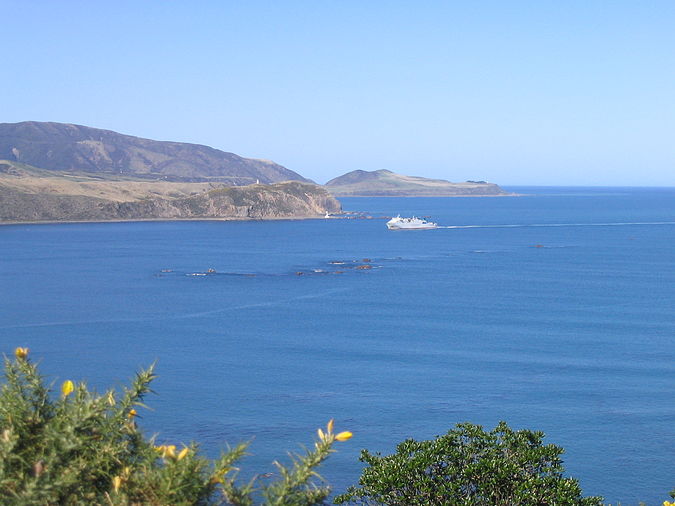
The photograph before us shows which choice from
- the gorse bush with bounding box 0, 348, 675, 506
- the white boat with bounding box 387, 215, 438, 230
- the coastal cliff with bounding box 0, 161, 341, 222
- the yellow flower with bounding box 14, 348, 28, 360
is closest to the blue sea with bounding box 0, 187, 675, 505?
the gorse bush with bounding box 0, 348, 675, 506

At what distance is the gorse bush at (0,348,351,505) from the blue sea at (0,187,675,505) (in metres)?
7.29

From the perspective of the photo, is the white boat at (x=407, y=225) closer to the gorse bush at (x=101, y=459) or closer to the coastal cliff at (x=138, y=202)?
the coastal cliff at (x=138, y=202)

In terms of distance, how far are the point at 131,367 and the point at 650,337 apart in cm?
3143

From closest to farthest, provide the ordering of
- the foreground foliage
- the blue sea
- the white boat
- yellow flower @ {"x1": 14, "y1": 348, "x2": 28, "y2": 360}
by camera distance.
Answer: yellow flower @ {"x1": 14, "y1": 348, "x2": 28, "y2": 360} → the foreground foliage → the blue sea → the white boat

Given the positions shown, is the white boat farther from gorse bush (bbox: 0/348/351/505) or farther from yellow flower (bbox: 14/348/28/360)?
yellow flower (bbox: 14/348/28/360)

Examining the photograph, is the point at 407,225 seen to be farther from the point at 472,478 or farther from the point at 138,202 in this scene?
the point at 472,478

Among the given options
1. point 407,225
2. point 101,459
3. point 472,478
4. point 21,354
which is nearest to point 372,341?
point 472,478

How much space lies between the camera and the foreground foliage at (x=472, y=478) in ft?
44.5

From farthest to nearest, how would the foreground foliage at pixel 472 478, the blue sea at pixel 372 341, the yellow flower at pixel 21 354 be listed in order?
the blue sea at pixel 372 341 → the foreground foliage at pixel 472 478 → the yellow flower at pixel 21 354

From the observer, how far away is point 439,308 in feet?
207

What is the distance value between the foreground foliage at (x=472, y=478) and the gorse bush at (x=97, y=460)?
8321 millimetres

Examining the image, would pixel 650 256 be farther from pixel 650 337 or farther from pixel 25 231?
pixel 25 231

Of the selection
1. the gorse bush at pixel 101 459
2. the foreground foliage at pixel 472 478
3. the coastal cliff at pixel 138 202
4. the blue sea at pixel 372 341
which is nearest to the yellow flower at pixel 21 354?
the gorse bush at pixel 101 459

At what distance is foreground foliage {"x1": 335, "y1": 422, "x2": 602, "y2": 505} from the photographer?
44.5 ft
